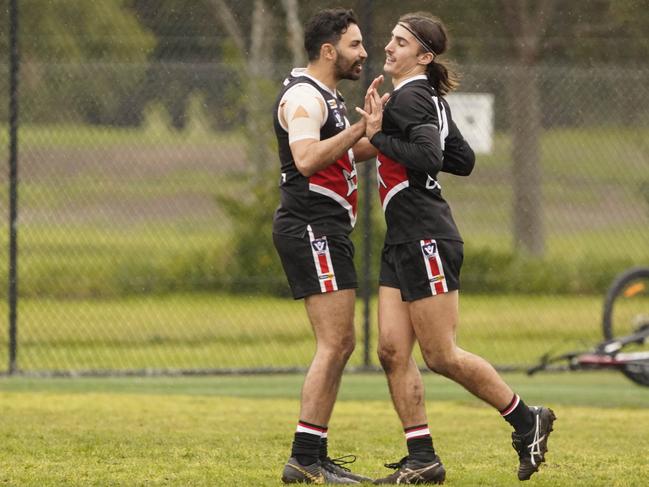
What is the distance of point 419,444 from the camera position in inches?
239

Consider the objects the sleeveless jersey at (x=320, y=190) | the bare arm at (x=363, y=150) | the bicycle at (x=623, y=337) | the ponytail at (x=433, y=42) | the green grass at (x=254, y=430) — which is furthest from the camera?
the bicycle at (x=623, y=337)

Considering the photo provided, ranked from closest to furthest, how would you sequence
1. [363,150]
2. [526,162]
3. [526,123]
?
[363,150], [526,123], [526,162]

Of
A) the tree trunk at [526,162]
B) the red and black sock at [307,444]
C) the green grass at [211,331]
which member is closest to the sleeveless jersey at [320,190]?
the red and black sock at [307,444]

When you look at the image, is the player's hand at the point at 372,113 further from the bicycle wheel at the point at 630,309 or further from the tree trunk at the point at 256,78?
the tree trunk at the point at 256,78

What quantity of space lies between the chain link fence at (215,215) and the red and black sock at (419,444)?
501 cm

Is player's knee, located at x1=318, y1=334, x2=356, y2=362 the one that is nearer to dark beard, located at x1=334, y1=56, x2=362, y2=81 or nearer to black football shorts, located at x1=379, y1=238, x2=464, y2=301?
black football shorts, located at x1=379, y1=238, x2=464, y2=301

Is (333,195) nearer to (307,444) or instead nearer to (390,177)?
(390,177)

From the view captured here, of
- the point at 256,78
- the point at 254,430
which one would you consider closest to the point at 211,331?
the point at 256,78

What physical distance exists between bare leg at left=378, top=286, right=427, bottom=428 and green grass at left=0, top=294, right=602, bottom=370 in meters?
5.07

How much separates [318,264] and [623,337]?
5.32 metres

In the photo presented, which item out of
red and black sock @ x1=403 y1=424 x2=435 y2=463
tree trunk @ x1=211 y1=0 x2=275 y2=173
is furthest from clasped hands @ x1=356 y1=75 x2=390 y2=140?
tree trunk @ x1=211 y1=0 x2=275 y2=173

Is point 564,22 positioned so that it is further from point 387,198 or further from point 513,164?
point 387,198

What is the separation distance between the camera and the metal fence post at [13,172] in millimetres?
10500

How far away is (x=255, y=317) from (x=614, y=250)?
10.6 feet
